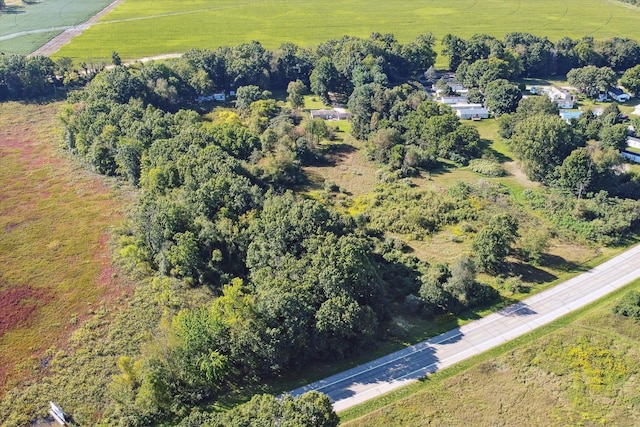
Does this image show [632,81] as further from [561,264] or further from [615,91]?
[561,264]

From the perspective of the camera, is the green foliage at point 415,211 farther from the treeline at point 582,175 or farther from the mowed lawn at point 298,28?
the mowed lawn at point 298,28

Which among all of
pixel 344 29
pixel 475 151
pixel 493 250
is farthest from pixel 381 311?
pixel 344 29

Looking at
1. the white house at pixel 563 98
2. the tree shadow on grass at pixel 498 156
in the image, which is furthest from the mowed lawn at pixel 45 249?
the white house at pixel 563 98

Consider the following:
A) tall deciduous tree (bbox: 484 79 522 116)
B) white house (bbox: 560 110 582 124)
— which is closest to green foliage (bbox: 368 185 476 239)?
tall deciduous tree (bbox: 484 79 522 116)

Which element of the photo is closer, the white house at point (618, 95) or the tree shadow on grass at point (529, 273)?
the tree shadow on grass at point (529, 273)

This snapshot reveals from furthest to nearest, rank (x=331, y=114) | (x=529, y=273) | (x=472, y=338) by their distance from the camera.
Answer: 1. (x=331, y=114)
2. (x=529, y=273)
3. (x=472, y=338)

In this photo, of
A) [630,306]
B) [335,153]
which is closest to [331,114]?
[335,153]
